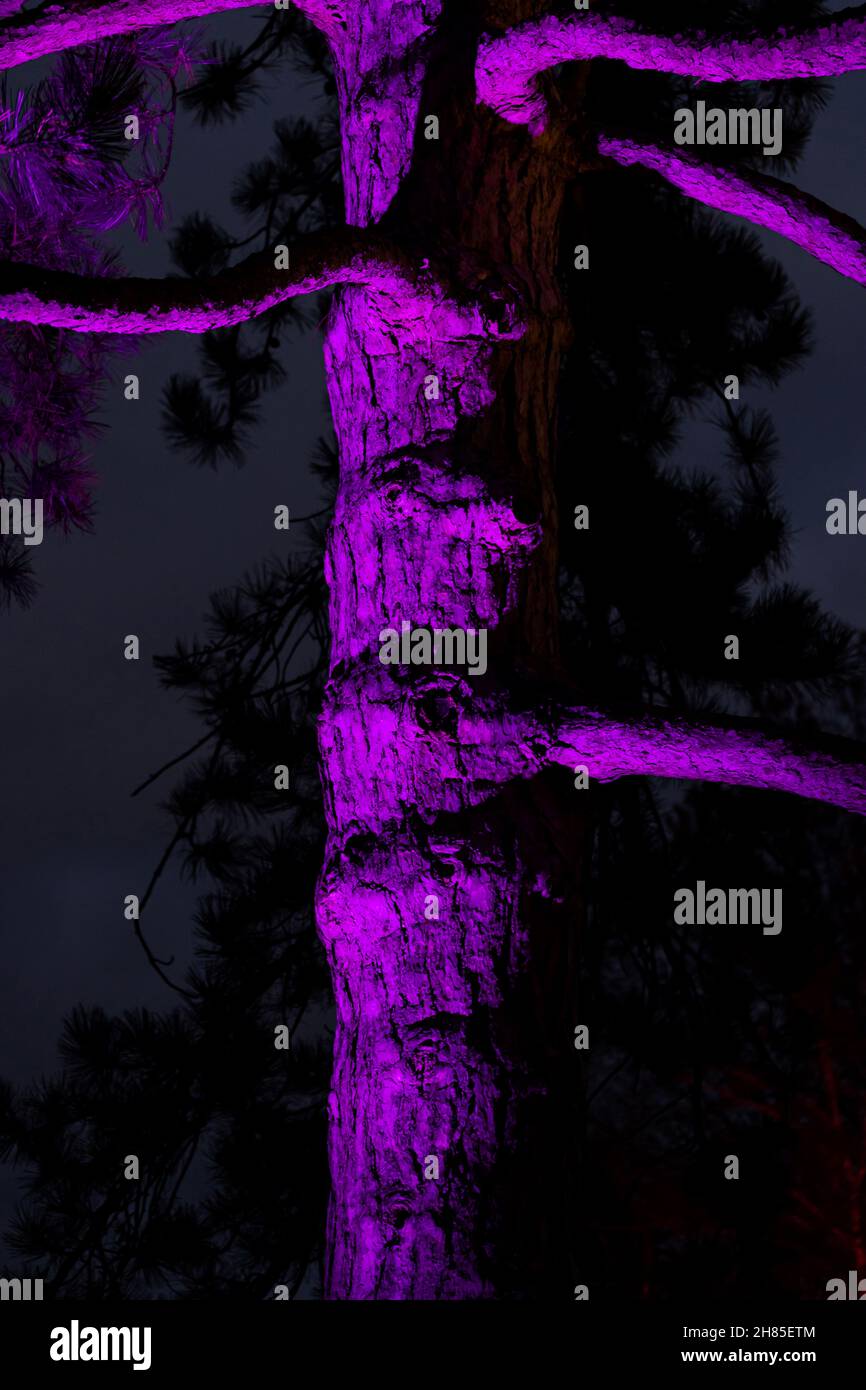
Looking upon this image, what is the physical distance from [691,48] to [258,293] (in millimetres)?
909

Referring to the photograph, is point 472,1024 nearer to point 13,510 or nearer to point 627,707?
point 627,707

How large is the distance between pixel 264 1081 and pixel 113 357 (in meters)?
2.35

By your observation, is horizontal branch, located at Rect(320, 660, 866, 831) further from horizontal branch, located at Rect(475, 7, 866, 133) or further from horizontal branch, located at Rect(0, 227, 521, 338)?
horizontal branch, located at Rect(475, 7, 866, 133)

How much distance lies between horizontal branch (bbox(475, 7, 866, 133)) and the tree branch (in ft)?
2.11

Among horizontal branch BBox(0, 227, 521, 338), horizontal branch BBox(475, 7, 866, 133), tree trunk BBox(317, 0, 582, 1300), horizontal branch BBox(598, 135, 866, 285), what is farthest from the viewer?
horizontal branch BBox(598, 135, 866, 285)

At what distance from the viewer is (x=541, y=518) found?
2.85 metres

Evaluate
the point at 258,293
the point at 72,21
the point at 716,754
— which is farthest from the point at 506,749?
the point at 72,21

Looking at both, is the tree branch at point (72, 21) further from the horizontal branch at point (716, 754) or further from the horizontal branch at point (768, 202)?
the horizontal branch at point (716, 754)

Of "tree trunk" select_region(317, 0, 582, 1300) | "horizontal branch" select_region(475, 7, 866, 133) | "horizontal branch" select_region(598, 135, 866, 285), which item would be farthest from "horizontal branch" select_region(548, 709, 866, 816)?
"horizontal branch" select_region(475, 7, 866, 133)

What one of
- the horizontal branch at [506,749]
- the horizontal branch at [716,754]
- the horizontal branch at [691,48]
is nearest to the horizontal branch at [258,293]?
the horizontal branch at [691,48]

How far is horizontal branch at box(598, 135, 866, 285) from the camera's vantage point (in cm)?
296

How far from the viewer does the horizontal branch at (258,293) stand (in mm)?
2373

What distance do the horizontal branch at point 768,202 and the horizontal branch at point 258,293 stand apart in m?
0.54
